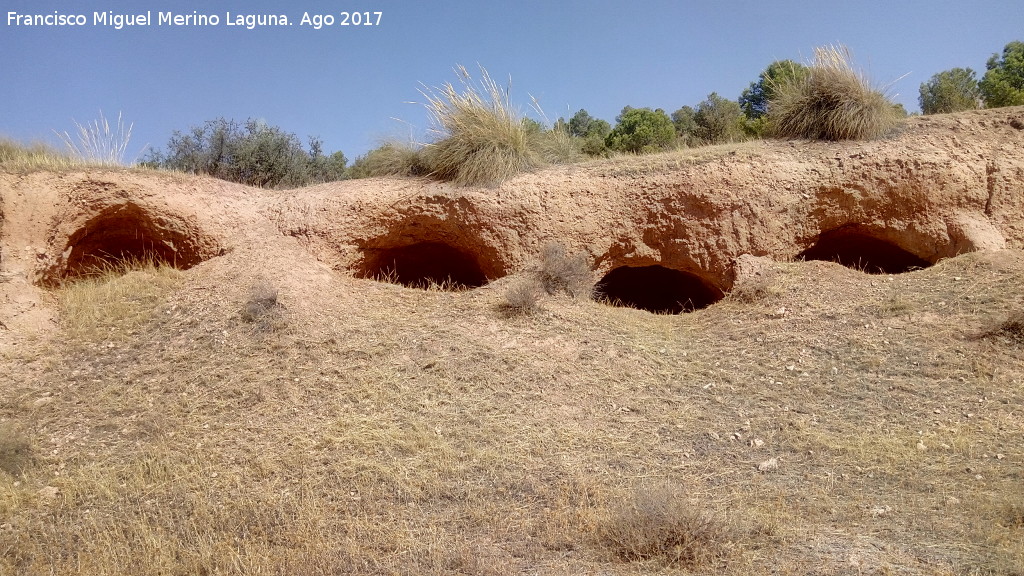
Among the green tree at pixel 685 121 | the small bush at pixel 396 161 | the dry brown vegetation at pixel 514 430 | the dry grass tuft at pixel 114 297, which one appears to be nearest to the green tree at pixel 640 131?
the green tree at pixel 685 121

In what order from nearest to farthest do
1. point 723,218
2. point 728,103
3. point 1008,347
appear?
point 1008,347
point 723,218
point 728,103

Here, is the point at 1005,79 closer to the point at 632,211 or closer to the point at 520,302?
the point at 632,211

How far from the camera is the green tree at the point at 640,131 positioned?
15.4 m

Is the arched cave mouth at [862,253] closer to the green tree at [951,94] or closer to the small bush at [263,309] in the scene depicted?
the green tree at [951,94]

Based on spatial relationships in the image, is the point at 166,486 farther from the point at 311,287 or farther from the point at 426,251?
the point at 426,251

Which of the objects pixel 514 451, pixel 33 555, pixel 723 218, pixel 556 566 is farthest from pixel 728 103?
pixel 33 555

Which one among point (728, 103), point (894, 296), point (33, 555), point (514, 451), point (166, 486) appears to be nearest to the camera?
point (33, 555)

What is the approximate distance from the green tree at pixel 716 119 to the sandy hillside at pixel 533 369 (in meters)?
4.95

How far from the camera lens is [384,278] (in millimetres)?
9102

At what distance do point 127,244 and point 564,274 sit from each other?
541 centimetres

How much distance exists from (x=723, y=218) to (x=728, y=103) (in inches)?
372

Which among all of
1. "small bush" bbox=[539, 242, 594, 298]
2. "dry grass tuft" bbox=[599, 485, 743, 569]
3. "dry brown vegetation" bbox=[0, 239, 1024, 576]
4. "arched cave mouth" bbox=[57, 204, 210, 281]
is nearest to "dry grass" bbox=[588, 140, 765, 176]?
"small bush" bbox=[539, 242, 594, 298]

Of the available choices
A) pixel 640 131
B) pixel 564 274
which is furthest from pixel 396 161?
pixel 640 131

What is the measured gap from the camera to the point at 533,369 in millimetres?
6824
